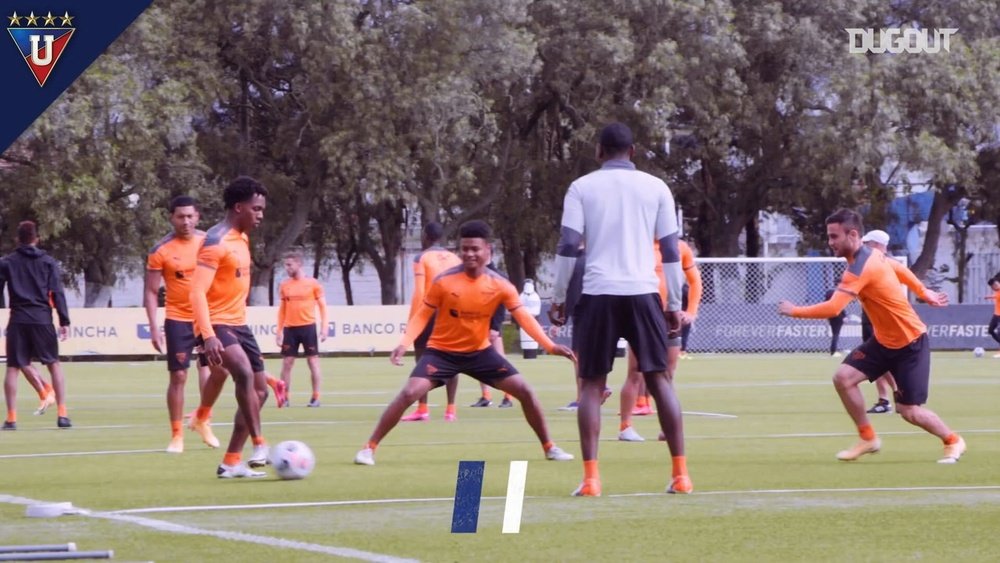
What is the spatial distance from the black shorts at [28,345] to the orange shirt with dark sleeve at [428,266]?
3789mm

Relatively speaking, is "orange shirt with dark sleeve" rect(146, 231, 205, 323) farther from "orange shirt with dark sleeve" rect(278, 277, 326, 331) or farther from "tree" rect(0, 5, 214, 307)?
"tree" rect(0, 5, 214, 307)

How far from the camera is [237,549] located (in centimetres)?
761

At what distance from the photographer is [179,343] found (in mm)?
14125

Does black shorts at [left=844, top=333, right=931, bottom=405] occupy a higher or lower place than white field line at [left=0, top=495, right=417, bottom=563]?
higher

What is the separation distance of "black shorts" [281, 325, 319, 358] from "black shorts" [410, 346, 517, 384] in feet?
31.0

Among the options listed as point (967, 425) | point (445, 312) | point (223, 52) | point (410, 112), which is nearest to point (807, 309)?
point (445, 312)

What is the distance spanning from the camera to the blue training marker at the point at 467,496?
23.9 feet

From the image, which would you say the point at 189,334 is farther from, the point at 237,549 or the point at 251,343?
the point at 237,549

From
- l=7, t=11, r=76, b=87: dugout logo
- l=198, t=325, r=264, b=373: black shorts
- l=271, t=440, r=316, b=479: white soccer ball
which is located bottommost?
l=271, t=440, r=316, b=479: white soccer ball

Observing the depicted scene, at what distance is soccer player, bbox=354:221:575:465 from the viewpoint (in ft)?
40.0

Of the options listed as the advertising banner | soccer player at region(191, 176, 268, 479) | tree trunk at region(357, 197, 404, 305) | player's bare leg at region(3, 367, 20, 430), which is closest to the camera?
soccer player at region(191, 176, 268, 479)

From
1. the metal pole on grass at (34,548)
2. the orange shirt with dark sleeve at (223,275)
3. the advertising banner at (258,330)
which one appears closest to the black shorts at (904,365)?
the orange shirt with dark sleeve at (223,275)

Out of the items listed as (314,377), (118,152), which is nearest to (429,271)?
(314,377)

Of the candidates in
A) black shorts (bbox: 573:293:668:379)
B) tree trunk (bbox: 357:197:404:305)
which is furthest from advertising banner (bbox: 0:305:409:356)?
black shorts (bbox: 573:293:668:379)
